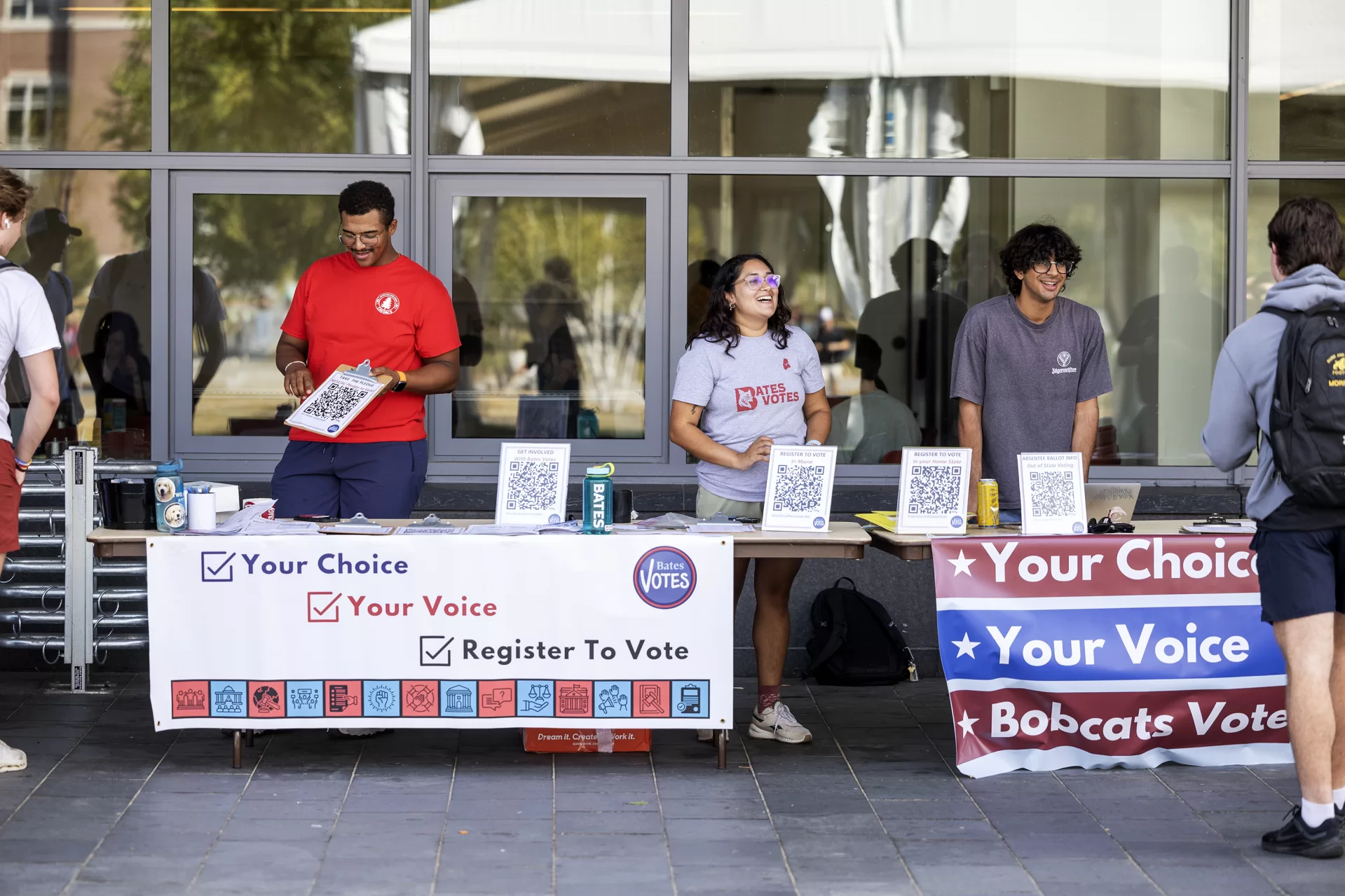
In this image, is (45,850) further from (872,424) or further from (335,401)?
(872,424)

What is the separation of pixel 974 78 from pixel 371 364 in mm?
3160

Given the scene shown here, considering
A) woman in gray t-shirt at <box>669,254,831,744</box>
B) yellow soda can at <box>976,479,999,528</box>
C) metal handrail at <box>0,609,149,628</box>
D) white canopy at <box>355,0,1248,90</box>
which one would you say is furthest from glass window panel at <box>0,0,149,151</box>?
yellow soda can at <box>976,479,999,528</box>

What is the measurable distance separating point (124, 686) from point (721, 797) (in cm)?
276

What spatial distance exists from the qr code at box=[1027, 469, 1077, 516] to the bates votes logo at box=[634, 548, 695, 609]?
3.65 feet

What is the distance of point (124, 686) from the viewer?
6.04 metres

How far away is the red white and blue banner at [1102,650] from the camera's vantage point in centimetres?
475

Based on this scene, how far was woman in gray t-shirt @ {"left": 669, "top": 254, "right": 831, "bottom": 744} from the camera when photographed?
5.11 metres

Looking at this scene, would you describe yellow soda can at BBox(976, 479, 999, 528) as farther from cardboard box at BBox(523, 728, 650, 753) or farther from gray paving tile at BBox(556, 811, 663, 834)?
gray paving tile at BBox(556, 811, 663, 834)

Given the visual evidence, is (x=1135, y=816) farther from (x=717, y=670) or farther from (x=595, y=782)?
(x=595, y=782)

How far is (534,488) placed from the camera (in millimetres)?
4898

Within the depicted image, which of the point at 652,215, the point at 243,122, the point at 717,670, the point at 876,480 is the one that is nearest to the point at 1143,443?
the point at 876,480

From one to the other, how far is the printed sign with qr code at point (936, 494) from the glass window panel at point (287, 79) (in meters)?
3.01

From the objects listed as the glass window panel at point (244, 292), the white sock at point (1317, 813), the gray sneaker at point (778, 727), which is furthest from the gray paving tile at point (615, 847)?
the glass window panel at point (244, 292)

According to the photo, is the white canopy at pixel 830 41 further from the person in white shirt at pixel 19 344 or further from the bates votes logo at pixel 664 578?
the bates votes logo at pixel 664 578
